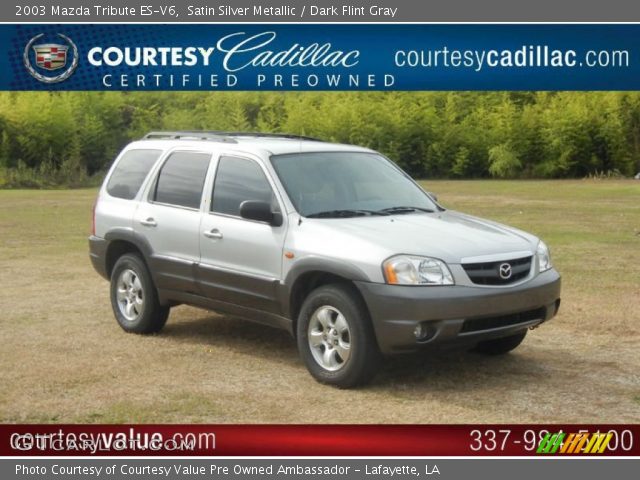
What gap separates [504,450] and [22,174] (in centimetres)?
4249

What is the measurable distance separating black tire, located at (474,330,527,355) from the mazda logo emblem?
4.06 feet

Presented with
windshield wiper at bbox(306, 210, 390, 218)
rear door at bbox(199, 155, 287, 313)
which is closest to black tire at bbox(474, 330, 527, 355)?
windshield wiper at bbox(306, 210, 390, 218)

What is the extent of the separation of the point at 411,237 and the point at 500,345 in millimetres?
1755

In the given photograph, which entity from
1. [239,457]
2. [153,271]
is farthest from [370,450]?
[153,271]

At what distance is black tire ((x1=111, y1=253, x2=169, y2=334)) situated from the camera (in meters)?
9.54

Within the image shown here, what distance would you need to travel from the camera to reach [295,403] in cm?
723

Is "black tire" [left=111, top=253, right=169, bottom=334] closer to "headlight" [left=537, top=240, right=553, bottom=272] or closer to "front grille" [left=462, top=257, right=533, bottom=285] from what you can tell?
"front grille" [left=462, top=257, right=533, bottom=285]

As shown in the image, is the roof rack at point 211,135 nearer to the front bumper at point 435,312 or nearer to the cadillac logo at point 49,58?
the cadillac logo at point 49,58

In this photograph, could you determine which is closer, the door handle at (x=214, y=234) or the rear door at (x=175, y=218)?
the door handle at (x=214, y=234)

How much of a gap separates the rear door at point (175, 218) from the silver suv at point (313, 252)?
0.5 inches

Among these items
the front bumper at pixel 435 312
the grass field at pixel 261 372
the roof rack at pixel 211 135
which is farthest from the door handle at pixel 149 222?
the front bumper at pixel 435 312

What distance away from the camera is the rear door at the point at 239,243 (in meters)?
8.17

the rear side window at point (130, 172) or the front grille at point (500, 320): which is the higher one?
the rear side window at point (130, 172)

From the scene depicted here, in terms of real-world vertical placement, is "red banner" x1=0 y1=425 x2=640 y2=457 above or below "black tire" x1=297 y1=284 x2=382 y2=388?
below
